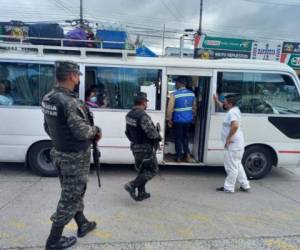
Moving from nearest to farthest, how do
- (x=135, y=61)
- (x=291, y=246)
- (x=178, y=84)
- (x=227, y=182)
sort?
(x=291, y=246) → (x=227, y=182) → (x=135, y=61) → (x=178, y=84)

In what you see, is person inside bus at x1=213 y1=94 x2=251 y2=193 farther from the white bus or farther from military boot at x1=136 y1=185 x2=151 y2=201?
military boot at x1=136 y1=185 x2=151 y2=201

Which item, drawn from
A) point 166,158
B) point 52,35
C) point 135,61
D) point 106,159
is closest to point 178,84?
point 135,61

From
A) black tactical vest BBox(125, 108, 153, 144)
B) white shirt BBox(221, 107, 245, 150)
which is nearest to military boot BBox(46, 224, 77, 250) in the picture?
black tactical vest BBox(125, 108, 153, 144)

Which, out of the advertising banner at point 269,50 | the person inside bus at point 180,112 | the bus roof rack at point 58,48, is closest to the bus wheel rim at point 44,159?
the bus roof rack at point 58,48

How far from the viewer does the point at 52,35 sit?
5566 mm

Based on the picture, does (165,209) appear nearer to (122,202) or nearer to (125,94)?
(122,202)

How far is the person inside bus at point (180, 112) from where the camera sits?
584 cm

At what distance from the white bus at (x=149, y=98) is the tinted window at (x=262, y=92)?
0.02 meters

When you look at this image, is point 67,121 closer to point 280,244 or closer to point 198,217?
point 198,217

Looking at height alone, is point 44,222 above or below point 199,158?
below

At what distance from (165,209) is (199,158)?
1.94m

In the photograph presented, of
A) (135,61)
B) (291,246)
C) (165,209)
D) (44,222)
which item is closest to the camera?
(291,246)

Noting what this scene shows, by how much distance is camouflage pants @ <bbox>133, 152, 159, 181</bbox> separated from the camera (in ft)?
14.5

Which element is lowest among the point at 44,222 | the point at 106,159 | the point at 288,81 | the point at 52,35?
the point at 44,222
